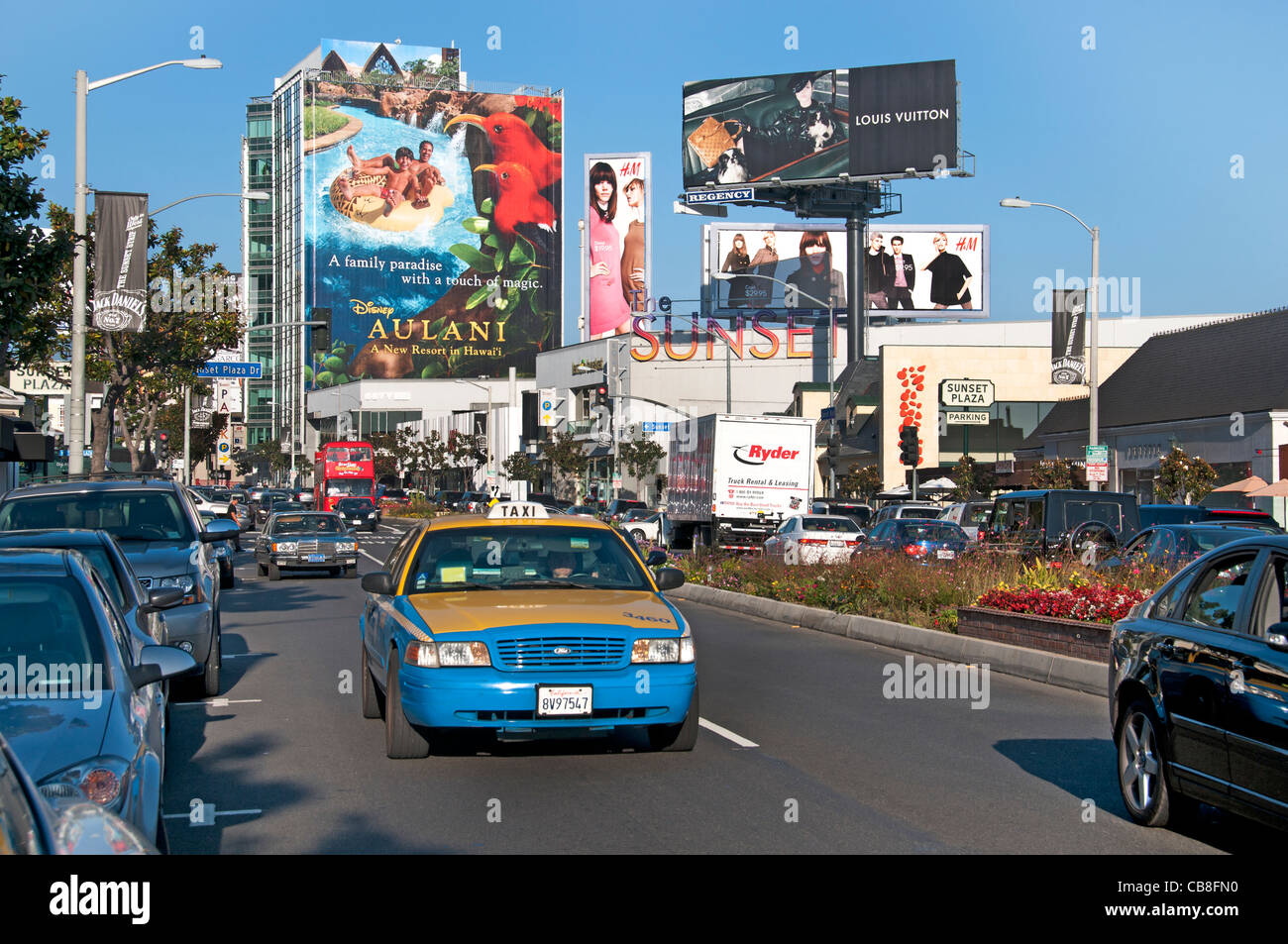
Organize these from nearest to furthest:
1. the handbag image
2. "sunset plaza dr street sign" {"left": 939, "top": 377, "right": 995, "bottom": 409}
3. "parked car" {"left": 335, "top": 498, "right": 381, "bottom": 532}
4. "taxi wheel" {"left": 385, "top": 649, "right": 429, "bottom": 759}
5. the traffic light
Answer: "taxi wheel" {"left": 385, "top": 649, "right": 429, "bottom": 759}, the traffic light, "parked car" {"left": 335, "top": 498, "right": 381, "bottom": 532}, "sunset plaza dr street sign" {"left": 939, "top": 377, "right": 995, "bottom": 409}, the handbag image

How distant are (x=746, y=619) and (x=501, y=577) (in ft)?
40.4

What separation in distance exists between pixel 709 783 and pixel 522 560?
2.39 m

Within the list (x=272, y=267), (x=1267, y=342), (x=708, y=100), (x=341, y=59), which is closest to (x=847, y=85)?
(x=708, y=100)

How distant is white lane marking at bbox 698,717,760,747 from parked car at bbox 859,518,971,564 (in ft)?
44.1

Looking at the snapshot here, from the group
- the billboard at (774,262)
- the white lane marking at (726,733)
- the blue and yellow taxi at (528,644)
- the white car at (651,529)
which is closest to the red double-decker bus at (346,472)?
the billboard at (774,262)

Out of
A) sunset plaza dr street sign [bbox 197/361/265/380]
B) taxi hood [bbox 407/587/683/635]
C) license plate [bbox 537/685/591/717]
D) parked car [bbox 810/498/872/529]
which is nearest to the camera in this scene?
license plate [bbox 537/685/591/717]

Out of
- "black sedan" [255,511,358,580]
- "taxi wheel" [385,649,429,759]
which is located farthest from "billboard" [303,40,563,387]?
"taxi wheel" [385,649,429,759]

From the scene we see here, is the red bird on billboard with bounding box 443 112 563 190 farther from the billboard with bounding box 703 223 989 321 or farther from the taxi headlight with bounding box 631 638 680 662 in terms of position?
the taxi headlight with bounding box 631 638 680 662

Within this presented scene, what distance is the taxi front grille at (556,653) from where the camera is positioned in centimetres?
877

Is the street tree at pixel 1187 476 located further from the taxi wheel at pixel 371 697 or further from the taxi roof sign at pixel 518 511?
the taxi wheel at pixel 371 697

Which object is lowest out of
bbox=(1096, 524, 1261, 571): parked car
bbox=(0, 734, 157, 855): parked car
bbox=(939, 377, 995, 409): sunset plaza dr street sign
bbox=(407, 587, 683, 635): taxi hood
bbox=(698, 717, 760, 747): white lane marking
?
bbox=(698, 717, 760, 747): white lane marking

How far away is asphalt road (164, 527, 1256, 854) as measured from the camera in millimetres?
7367

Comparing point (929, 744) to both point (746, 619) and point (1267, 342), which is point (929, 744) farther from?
point (1267, 342)

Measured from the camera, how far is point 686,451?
135ft
